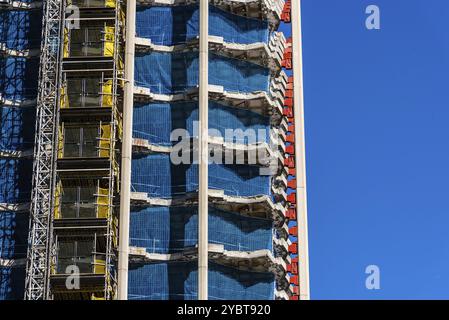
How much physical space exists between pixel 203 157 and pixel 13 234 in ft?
66.5

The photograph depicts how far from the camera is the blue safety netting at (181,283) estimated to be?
115000mm

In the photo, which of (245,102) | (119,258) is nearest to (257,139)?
(245,102)

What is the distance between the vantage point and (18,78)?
12419cm

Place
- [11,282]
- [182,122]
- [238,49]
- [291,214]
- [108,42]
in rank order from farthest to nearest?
1. [291,214]
2. [238,49]
3. [182,122]
4. [108,42]
5. [11,282]

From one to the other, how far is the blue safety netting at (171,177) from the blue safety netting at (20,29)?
57.9 feet

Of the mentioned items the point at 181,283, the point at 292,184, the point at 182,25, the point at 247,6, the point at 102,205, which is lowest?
the point at 181,283

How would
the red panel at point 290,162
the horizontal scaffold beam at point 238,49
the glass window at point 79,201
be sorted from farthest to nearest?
the red panel at point 290,162, the horizontal scaffold beam at point 238,49, the glass window at point 79,201

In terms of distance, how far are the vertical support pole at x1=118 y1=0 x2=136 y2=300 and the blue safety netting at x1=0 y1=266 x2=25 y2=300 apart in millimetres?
10138

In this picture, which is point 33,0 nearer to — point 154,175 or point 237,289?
point 154,175

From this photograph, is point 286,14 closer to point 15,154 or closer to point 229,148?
point 229,148

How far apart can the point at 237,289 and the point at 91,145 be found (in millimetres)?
20233

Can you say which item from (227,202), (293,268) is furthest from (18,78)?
(293,268)

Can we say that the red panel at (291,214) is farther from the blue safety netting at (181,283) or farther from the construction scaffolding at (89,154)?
the construction scaffolding at (89,154)

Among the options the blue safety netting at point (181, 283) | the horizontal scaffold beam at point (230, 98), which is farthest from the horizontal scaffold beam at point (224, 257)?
the horizontal scaffold beam at point (230, 98)
